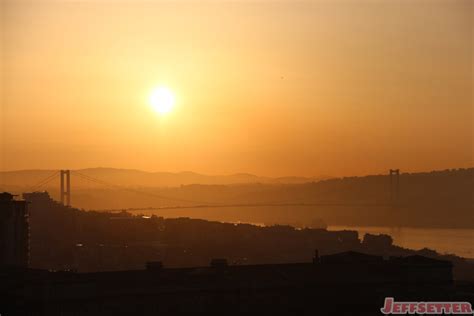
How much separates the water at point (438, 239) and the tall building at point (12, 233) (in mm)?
31251

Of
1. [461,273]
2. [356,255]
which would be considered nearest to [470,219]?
[461,273]

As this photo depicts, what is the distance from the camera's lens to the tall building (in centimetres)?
1747

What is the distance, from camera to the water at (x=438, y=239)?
48156 mm

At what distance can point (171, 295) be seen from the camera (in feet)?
37.6

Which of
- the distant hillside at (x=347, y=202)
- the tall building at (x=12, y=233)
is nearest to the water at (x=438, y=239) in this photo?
the distant hillside at (x=347, y=202)

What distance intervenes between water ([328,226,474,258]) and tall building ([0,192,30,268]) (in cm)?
3125

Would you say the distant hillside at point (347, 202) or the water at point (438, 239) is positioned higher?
the distant hillside at point (347, 202)

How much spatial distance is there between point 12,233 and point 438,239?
44.9 meters

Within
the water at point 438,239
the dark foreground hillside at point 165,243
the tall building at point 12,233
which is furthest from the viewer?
the water at point 438,239

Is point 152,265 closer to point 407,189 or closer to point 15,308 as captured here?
point 15,308

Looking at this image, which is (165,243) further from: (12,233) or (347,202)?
(347,202)

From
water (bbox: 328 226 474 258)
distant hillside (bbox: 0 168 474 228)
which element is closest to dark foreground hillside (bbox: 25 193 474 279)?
water (bbox: 328 226 474 258)

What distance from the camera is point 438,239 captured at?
57.9 m

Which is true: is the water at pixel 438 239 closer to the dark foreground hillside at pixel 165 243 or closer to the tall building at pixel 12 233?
the dark foreground hillside at pixel 165 243
